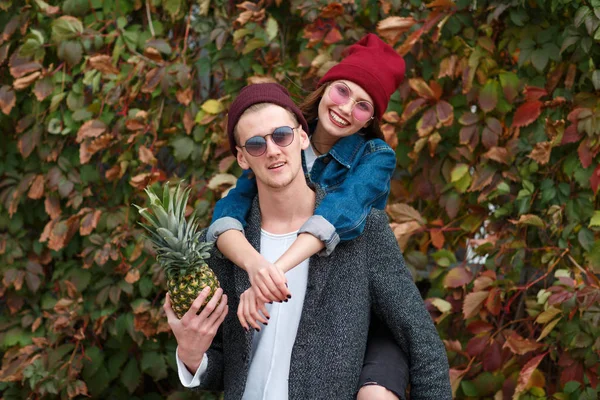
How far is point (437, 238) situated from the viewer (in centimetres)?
355

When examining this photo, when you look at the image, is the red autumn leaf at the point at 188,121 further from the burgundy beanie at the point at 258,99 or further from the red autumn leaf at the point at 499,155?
the burgundy beanie at the point at 258,99

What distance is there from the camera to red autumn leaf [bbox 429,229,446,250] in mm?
3535

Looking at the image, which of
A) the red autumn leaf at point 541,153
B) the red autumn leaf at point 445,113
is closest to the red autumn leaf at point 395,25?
the red autumn leaf at point 445,113

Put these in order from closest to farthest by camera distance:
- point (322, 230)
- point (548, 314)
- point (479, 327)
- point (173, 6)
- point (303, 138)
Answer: point (322, 230), point (303, 138), point (548, 314), point (479, 327), point (173, 6)

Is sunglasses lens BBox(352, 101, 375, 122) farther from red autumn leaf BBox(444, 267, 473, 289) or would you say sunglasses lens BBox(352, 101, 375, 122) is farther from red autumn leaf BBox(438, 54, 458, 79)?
red autumn leaf BBox(444, 267, 473, 289)

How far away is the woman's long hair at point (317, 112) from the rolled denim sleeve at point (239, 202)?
0.27m

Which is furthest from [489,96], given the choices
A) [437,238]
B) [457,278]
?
[457,278]

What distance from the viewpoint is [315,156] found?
2.61 meters

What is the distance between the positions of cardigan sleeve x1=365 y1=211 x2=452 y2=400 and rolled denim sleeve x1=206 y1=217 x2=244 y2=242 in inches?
14.0

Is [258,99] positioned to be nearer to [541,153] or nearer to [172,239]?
[172,239]

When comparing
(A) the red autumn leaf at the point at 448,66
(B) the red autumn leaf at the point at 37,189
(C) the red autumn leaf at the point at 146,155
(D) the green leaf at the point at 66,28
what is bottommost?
(B) the red autumn leaf at the point at 37,189

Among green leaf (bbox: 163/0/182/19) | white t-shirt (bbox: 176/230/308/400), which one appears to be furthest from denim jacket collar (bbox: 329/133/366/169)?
green leaf (bbox: 163/0/182/19)

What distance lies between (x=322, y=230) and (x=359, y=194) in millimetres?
221

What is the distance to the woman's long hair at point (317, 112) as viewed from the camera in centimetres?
267
